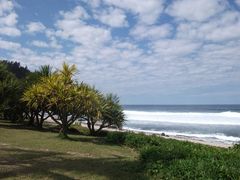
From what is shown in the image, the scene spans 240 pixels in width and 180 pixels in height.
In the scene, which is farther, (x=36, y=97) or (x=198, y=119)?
(x=198, y=119)

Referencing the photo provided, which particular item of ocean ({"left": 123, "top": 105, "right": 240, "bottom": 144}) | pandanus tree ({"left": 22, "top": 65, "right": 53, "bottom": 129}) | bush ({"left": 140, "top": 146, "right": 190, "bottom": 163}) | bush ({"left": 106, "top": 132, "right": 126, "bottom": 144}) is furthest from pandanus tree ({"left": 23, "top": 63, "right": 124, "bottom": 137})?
ocean ({"left": 123, "top": 105, "right": 240, "bottom": 144})

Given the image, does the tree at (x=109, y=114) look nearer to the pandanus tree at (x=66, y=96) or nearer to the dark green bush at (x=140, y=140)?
the pandanus tree at (x=66, y=96)

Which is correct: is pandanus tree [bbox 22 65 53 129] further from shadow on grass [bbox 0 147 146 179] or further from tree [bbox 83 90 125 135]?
shadow on grass [bbox 0 147 146 179]

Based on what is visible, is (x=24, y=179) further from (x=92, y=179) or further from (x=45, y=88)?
(x=45, y=88)

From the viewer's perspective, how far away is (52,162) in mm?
12477

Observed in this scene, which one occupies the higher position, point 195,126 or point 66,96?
point 195,126

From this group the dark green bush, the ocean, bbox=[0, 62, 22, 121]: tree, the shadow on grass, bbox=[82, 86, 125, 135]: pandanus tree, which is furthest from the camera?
the ocean

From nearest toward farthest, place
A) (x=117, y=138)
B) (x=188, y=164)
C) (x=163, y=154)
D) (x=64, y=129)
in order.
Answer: (x=188, y=164) → (x=163, y=154) → (x=117, y=138) → (x=64, y=129)

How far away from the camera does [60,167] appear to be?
11641mm

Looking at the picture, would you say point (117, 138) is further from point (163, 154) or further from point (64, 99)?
point (163, 154)

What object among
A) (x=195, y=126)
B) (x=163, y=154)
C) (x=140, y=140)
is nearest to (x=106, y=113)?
(x=140, y=140)

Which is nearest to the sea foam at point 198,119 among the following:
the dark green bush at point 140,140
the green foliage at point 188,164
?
the dark green bush at point 140,140

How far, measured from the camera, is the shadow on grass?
10.5m

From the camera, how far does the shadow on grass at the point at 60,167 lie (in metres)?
10.5
